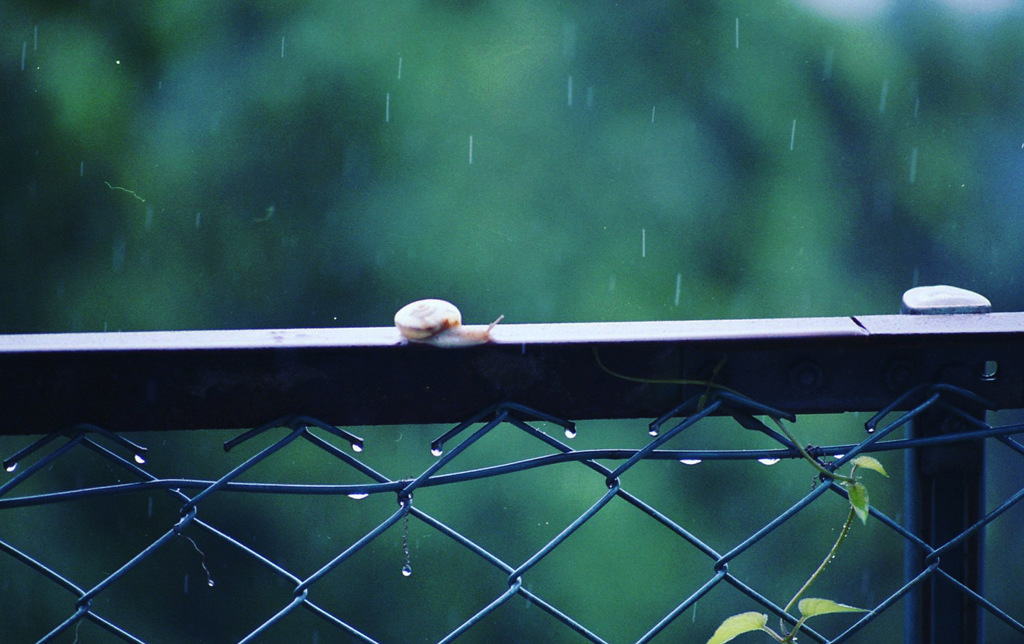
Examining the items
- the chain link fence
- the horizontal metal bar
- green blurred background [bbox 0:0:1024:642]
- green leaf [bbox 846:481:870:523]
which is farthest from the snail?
green blurred background [bbox 0:0:1024:642]

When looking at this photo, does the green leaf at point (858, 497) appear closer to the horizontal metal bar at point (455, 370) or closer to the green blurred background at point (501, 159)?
the horizontal metal bar at point (455, 370)

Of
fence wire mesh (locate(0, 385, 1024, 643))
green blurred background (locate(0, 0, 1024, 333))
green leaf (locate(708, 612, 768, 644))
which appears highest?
green blurred background (locate(0, 0, 1024, 333))

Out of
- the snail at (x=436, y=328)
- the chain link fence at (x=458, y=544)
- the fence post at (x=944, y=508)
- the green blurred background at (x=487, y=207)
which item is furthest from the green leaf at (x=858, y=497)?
the green blurred background at (x=487, y=207)

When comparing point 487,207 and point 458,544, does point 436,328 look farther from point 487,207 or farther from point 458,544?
point 487,207

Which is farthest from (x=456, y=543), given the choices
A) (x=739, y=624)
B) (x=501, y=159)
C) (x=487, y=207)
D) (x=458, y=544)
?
(x=739, y=624)

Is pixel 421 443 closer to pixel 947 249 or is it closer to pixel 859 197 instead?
pixel 859 197

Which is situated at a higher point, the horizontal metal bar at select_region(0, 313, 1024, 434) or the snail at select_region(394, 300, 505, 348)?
the snail at select_region(394, 300, 505, 348)

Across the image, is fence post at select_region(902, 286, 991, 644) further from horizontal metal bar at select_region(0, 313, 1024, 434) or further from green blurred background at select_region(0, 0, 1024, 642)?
green blurred background at select_region(0, 0, 1024, 642)

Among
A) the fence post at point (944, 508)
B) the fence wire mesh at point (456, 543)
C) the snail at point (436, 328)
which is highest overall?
the snail at point (436, 328)
